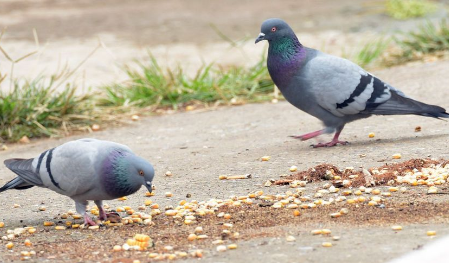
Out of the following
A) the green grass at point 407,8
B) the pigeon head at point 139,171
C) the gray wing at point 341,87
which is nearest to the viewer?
the pigeon head at point 139,171

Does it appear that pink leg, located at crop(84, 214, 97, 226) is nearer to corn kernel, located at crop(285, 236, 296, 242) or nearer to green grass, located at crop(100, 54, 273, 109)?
corn kernel, located at crop(285, 236, 296, 242)

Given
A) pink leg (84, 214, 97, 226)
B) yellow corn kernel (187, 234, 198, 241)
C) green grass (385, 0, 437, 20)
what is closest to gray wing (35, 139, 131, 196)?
pink leg (84, 214, 97, 226)

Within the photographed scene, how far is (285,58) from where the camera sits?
580cm

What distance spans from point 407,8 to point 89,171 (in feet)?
29.7

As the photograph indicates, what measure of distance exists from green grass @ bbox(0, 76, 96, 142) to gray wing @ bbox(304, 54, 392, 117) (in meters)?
2.61

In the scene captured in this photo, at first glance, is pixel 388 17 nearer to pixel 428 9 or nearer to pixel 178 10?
pixel 428 9

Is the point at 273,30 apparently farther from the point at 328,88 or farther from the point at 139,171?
the point at 139,171

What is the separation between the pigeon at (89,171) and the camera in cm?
397

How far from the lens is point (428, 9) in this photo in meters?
12.3

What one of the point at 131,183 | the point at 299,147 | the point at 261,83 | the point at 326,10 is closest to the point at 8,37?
the point at 261,83

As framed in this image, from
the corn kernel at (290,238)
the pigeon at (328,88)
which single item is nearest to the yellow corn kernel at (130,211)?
the corn kernel at (290,238)

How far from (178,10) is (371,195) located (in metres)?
9.58

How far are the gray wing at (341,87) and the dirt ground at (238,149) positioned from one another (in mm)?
299

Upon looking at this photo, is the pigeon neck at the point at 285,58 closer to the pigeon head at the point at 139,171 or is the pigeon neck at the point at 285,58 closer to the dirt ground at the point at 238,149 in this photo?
the dirt ground at the point at 238,149
